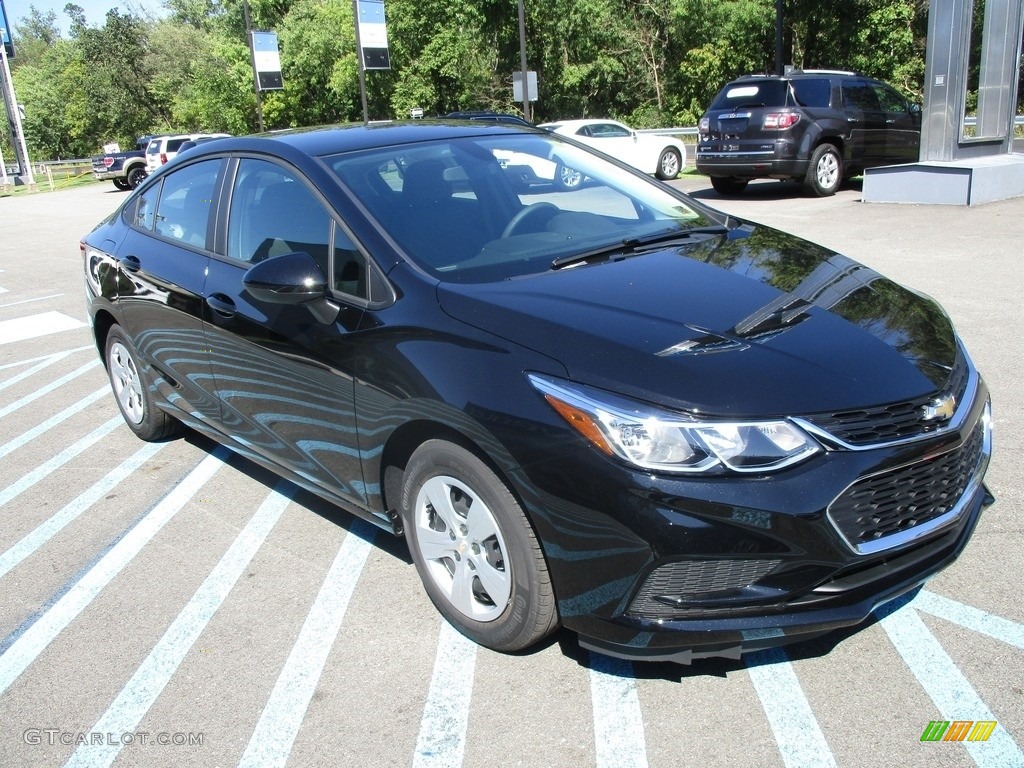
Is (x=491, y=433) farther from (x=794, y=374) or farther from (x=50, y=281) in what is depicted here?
(x=50, y=281)

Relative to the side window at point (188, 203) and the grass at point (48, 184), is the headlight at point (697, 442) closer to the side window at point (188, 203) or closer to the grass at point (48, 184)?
the side window at point (188, 203)

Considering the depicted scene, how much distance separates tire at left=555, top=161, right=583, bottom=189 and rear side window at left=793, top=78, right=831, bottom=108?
11.6 m

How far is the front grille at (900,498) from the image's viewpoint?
8.57ft

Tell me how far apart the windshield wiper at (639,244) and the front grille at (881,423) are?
124 centimetres

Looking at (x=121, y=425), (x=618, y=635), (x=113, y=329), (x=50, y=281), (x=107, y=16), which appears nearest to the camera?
(x=618, y=635)

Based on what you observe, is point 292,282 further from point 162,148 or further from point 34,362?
point 162,148

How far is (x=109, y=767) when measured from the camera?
280cm

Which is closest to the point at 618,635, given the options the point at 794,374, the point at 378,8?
the point at 794,374

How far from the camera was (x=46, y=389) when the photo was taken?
Result: 23.3 feet

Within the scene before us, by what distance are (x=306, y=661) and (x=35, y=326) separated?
7.61 metres

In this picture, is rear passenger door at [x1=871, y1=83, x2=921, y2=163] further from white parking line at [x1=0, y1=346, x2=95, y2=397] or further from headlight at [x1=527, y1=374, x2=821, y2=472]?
headlight at [x1=527, y1=374, x2=821, y2=472]

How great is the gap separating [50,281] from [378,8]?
20903mm

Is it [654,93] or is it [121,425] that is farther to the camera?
[654,93]

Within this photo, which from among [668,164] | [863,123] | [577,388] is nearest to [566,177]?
[577,388]
